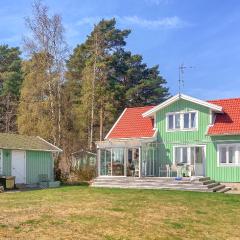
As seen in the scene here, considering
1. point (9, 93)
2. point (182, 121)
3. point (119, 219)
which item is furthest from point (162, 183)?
point (9, 93)

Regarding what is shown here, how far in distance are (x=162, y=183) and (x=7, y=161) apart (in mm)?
9970

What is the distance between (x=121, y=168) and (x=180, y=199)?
10.5 m

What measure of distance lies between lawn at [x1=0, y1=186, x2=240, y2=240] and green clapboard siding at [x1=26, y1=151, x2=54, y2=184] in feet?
36.5

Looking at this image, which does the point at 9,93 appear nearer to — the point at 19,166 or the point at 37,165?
the point at 37,165

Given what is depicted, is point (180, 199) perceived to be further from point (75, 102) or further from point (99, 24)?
point (99, 24)

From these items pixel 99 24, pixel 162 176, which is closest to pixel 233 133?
pixel 162 176

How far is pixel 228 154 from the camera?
95.8 feet

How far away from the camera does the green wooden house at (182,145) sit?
29.4 m

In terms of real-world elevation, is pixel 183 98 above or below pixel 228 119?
above

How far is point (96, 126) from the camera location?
5166 centimetres

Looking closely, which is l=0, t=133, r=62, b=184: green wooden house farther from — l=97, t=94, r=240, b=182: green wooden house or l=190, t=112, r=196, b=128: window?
l=190, t=112, r=196, b=128: window

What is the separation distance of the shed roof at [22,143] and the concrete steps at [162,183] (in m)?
4.60

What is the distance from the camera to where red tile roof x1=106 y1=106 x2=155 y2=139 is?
3303 cm

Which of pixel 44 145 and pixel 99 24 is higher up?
pixel 99 24
